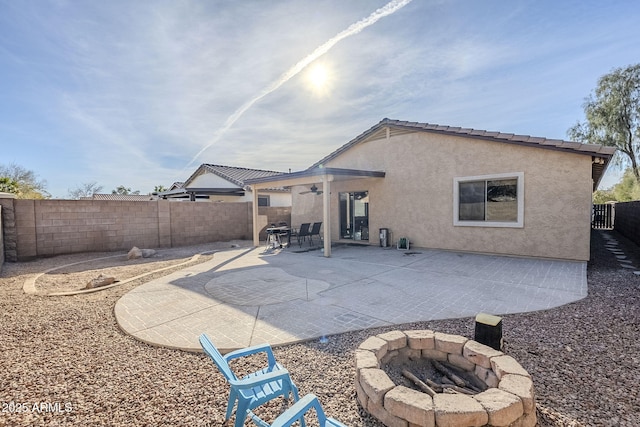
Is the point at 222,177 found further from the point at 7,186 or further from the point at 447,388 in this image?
the point at 447,388

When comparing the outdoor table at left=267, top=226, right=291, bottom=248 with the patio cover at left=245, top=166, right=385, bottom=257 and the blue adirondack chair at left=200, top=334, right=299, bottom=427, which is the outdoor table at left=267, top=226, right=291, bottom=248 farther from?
the blue adirondack chair at left=200, top=334, right=299, bottom=427

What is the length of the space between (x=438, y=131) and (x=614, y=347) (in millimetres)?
7843

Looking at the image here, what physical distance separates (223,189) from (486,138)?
17.3 meters

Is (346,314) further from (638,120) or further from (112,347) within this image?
(638,120)

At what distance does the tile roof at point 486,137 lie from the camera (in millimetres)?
7258

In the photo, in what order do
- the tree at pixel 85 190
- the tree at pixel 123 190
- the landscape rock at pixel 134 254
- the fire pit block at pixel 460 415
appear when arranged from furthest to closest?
the tree at pixel 123 190 → the tree at pixel 85 190 → the landscape rock at pixel 134 254 → the fire pit block at pixel 460 415

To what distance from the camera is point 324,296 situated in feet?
17.7

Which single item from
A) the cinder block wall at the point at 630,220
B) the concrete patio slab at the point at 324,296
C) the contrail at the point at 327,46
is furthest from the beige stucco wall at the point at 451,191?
the cinder block wall at the point at 630,220

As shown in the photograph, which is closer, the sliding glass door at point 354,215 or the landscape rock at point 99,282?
the landscape rock at point 99,282

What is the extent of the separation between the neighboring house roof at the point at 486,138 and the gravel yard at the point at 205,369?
4.27 metres

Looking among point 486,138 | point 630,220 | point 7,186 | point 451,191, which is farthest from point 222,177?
point 630,220

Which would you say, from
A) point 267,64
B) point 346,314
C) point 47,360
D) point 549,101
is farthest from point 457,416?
point 549,101

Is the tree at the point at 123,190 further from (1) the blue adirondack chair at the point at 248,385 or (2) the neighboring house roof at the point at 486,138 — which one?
(1) the blue adirondack chair at the point at 248,385

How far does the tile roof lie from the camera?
7.26 m
